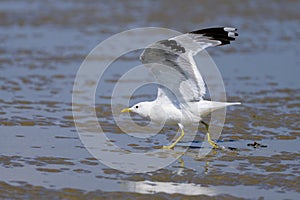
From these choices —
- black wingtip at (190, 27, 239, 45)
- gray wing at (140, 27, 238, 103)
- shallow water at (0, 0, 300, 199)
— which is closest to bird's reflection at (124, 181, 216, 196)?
shallow water at (0, 0, 300, 199)

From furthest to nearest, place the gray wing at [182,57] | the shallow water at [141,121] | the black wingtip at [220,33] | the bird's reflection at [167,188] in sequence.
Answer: the black wingtip at [220,33] → the gray wing at [182,57] → the shallow water at [141,121] → the bird's reflection at [167,188]

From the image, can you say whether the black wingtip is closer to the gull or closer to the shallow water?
the gull

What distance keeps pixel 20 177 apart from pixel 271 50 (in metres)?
10.4

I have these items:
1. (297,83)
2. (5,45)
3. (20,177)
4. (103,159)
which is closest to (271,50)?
(297,83)

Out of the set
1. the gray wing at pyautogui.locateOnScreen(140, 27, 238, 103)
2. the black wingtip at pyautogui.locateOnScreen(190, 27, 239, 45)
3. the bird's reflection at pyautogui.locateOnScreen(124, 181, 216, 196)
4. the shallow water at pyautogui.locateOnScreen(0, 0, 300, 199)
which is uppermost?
the black wingtip at pyautogui.locateOnScreen(190, 27, 239, 45)

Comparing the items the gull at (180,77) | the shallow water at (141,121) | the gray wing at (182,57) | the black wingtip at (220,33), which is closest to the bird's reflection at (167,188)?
the shallow water at (141,121)

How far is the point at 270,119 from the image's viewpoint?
10031 mm

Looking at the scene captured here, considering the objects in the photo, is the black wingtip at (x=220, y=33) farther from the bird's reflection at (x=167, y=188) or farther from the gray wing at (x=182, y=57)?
the bird's reflection at (x=167, y=188)

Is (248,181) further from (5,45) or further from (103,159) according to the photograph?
(5,45)

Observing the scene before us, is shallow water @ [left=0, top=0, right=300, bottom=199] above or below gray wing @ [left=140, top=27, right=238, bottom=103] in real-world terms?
below

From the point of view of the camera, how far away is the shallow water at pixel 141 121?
696 cm

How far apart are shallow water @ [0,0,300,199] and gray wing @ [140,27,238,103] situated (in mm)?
831

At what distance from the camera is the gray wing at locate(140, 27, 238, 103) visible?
7914 millimetres

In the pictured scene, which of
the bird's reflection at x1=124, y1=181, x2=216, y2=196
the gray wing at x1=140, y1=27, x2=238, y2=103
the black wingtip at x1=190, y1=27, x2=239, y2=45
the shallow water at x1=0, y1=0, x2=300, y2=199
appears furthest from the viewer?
the black wingtip at x1=190, y1=27, x2=239, y2=45
